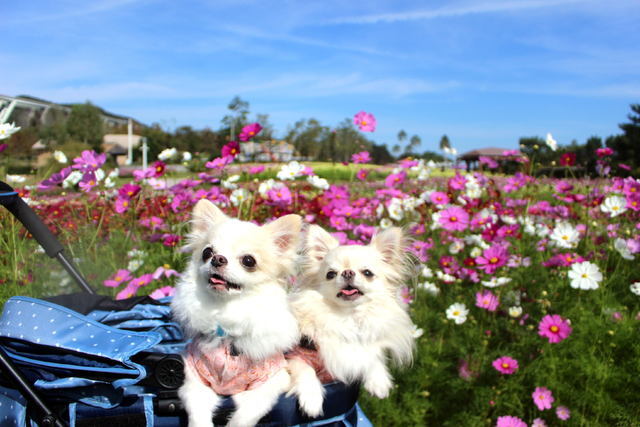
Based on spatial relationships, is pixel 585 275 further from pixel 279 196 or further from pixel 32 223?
pixel 32 223

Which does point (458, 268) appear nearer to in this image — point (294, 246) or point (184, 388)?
point (294, 246)

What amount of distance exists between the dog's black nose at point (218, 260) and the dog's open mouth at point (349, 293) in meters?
0.43

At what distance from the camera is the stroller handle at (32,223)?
6.24 ft

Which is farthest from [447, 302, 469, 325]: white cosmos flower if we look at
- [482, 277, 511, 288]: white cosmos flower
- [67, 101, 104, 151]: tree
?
[67, 101, 104, 151]: tree

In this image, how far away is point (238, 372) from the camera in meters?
1.52

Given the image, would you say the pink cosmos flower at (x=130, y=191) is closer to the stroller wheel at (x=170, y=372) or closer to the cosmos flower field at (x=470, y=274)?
the cosmos flower field at (x=470, y=274)

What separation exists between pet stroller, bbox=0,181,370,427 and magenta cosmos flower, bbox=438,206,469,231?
168 cm

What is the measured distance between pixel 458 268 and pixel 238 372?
1989mm

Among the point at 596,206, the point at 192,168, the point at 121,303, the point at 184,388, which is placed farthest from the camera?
the point at 192,168

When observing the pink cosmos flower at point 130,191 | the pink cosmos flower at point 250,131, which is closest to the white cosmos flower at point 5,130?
the pink cosmos flower at point 130,191

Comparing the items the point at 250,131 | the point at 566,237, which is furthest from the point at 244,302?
the point at 566,237

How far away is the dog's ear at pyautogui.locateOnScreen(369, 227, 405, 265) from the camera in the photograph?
6.07 ft

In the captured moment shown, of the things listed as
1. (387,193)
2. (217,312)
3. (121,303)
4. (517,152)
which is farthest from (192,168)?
(217,312)

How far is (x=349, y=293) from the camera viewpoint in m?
1.72
